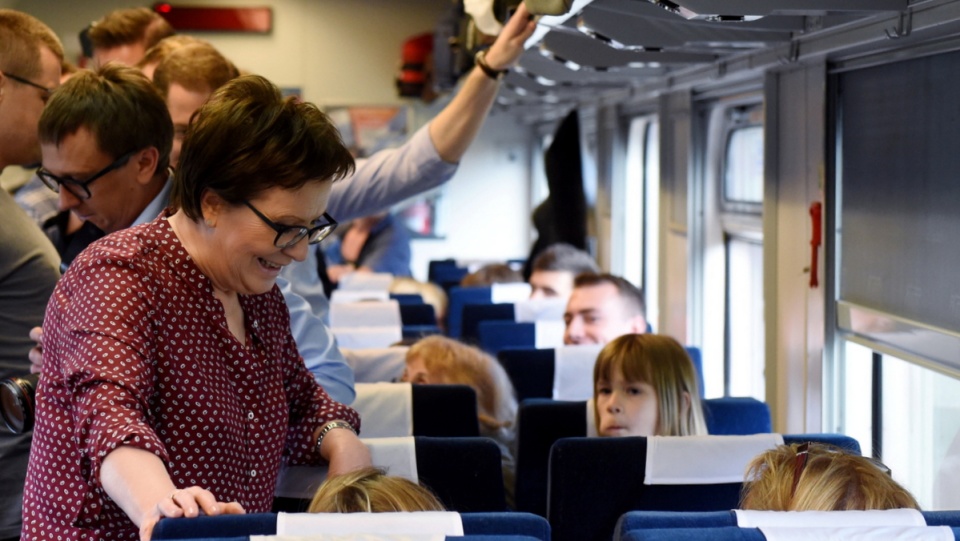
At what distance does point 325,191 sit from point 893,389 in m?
2.13

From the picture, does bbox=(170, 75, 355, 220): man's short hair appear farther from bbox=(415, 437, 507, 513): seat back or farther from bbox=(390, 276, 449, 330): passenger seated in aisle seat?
bbox=(390, 276, 449, 330): passenger seated in aisle seat

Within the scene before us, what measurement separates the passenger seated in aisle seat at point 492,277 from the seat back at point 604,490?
173 inches

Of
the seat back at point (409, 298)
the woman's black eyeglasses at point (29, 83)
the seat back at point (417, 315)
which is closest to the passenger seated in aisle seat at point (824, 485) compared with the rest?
the woman's black eyeglasses at point (29, 83)

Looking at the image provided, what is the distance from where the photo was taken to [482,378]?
13.1 ft

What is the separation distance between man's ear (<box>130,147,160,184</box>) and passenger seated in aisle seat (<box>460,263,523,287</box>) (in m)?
4.59

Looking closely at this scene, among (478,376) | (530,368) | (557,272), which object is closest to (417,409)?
(478,376)

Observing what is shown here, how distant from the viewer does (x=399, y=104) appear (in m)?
11.7

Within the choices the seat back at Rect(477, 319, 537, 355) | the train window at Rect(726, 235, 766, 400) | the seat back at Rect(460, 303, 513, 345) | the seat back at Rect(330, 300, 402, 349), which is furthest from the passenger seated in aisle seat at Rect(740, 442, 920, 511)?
the seat back at Rect(460, 303, 513, 345)

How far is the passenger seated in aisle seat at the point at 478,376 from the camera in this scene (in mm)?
3850

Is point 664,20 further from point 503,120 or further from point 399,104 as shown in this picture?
point 399,104

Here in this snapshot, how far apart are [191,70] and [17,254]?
1.78 ft

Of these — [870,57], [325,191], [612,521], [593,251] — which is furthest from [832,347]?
[593,251]

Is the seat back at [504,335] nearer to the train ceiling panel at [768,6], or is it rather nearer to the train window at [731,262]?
the train window at [731,262]

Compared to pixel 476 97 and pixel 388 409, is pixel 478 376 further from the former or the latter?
pixel 476 97
